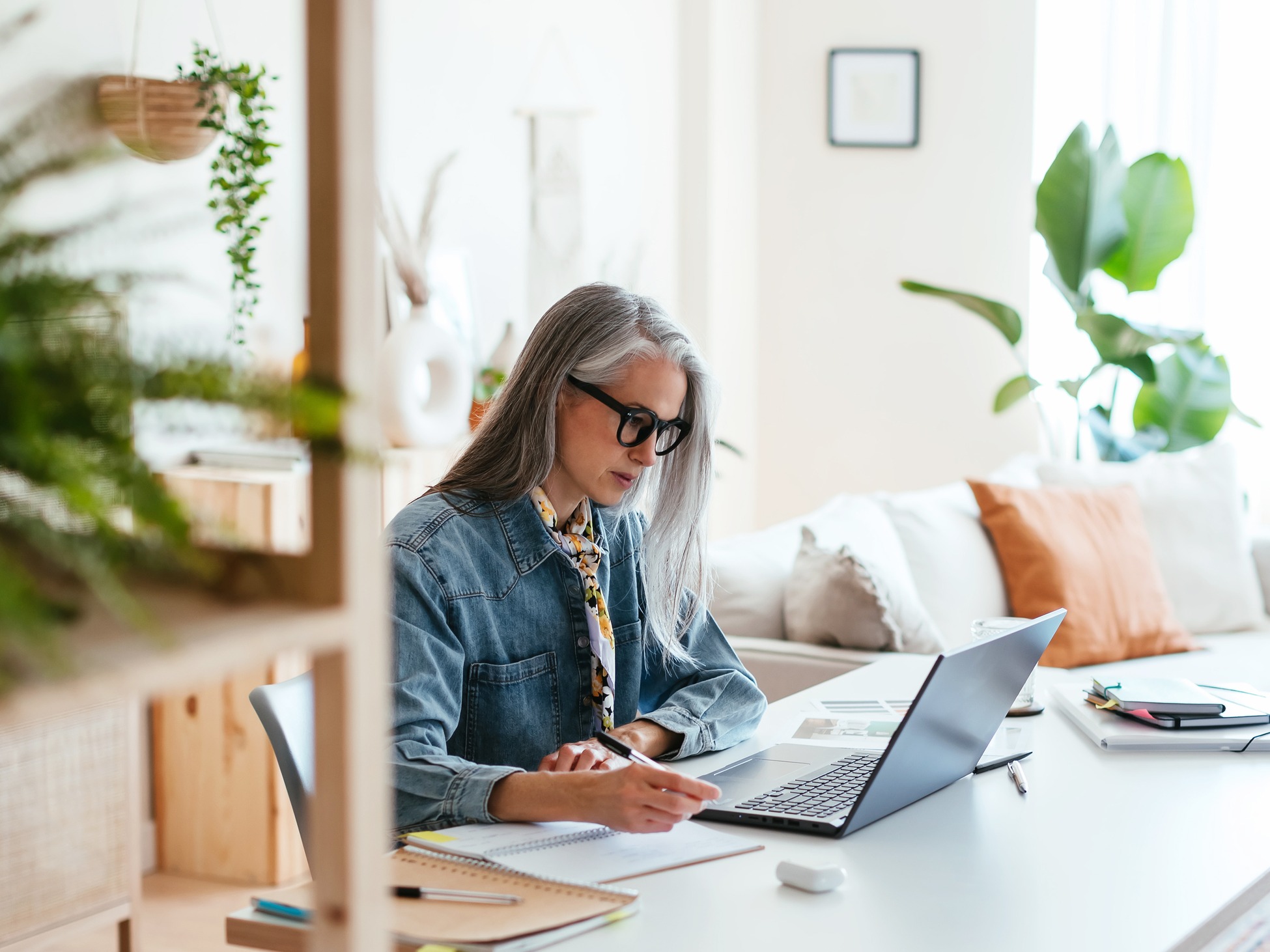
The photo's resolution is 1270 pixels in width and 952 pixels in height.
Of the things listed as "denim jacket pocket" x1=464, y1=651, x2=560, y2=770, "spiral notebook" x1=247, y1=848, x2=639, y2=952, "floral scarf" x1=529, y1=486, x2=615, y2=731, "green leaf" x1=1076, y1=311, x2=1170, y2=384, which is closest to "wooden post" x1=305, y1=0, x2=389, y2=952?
"spiral notebook" x1=247, y1=848, x2=639, y2=952

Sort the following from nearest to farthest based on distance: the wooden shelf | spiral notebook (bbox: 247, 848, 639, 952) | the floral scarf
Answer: the wooden shelf → spiral notebook (bbox: 247, 848, 639, 952) → the floral scarf

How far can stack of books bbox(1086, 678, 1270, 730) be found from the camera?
1656 mm

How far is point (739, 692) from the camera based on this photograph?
168 cm

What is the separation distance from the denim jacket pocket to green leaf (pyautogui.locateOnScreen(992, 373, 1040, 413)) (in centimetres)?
317

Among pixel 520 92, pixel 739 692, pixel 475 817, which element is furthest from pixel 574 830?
pixel 520 92

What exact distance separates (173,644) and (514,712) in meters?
1.10

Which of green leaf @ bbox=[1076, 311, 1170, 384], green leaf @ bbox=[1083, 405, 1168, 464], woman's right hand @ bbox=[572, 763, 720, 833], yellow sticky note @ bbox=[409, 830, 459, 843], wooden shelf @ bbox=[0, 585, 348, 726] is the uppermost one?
green leaf @ bbox=[1076, 311, 1170, 384]

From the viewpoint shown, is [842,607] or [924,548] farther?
[924,548]

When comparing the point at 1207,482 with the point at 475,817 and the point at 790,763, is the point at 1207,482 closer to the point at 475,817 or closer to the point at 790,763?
the point at 790,763

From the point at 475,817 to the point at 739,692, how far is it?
1.73 feet

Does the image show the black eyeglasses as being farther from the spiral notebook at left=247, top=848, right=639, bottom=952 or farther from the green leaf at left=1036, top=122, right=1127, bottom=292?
the green leaf at left=1036, top=122, right=1127, bottom=292

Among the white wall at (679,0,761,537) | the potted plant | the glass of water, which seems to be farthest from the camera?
the white wall at (679,0,761,537)

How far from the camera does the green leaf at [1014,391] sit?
4414mm

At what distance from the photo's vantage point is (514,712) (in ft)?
5.06
